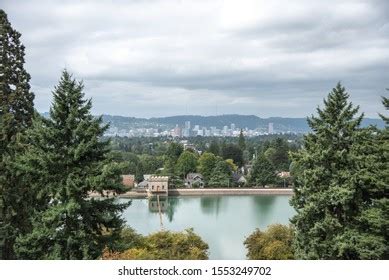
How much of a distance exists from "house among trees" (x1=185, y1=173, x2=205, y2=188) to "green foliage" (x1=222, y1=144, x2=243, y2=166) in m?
4.68

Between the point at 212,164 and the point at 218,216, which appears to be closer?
the point at 218,216

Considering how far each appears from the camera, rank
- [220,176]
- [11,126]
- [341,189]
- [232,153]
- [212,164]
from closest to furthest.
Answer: [341,189], [11,126], [220,176], [212,164], [232,153]

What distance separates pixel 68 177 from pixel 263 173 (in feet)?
69.3

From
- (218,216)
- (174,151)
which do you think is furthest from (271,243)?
(174,151)

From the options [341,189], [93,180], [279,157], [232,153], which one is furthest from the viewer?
[232,153]

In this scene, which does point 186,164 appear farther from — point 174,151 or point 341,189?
point 341,189

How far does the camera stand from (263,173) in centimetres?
2398

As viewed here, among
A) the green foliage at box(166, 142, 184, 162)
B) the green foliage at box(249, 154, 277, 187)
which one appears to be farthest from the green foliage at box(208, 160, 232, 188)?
the green foliage at box(166, 142, 184, 162)

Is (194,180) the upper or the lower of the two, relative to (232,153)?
lower

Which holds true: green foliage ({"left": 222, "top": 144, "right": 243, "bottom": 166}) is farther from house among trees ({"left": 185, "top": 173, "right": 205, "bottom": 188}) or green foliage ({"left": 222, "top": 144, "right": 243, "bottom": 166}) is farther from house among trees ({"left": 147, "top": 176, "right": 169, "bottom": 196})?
house among trees ({"left": 147, "top": 176, "right": 169, "bottom": 196})

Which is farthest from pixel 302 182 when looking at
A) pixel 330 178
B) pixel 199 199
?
pixel 199 199

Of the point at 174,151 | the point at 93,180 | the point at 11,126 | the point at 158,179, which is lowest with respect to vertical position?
the point at 158,179

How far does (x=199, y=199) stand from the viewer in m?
23.2

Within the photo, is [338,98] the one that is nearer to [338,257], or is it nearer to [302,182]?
[302,182]
